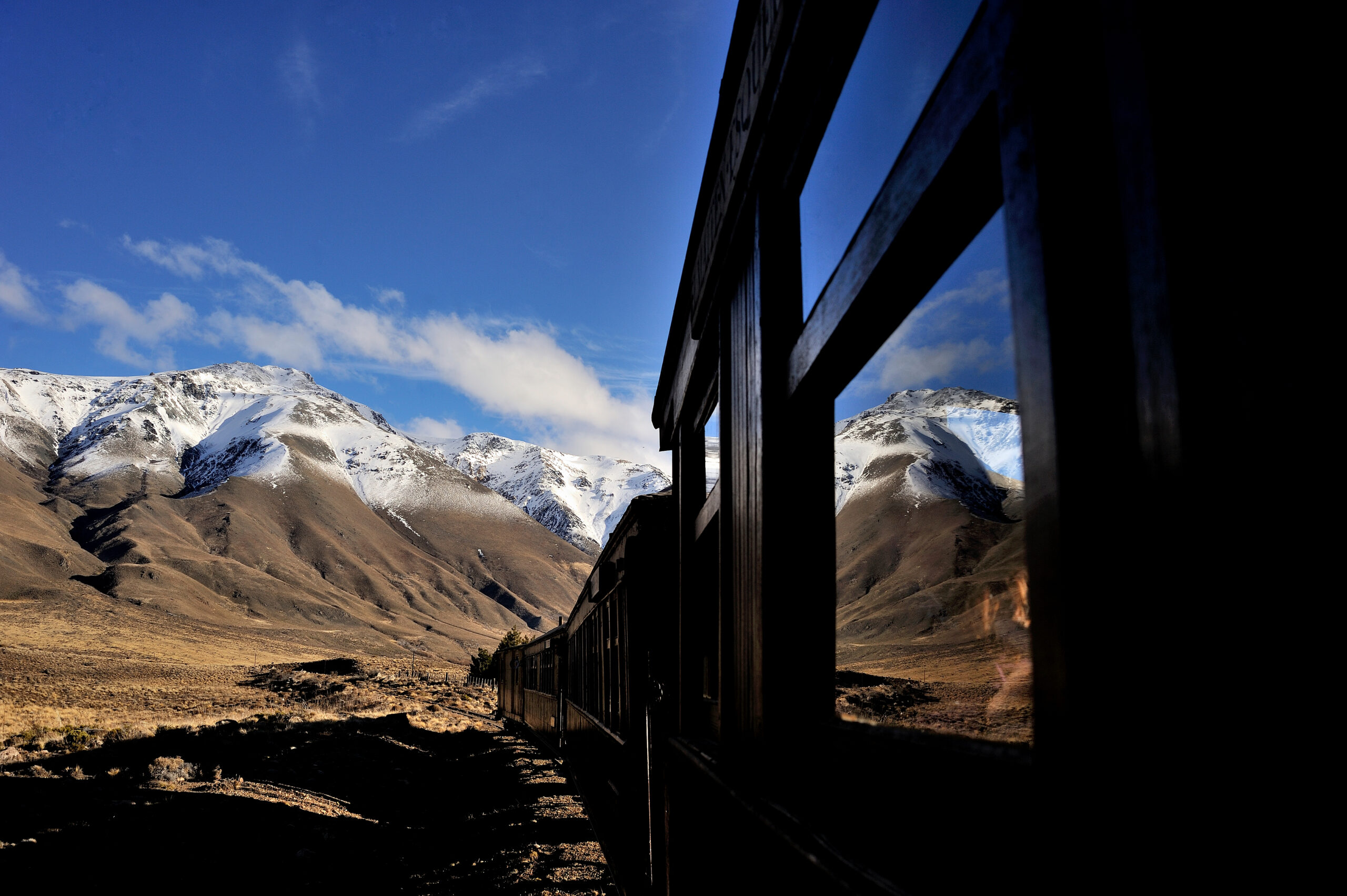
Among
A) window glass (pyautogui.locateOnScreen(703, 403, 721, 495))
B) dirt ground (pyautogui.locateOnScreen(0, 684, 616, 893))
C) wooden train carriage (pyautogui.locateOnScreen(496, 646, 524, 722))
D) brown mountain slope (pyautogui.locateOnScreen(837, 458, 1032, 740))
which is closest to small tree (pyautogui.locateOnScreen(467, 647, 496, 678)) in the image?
wooden train carriage (pyautogui.locateOnScreen(496, 646, 524, 722))

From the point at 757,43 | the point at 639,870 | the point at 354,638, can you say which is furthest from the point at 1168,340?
the point at 354,638

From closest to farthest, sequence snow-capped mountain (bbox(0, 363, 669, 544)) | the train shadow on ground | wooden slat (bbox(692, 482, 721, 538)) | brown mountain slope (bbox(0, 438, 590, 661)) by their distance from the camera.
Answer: wooden slat (bbox(692, 482, 721, 538)) < the train shadow on ground < brown mountain slope (bbox(0, 438, 590, 661)) < snow-capped mountain (bbox(0, 363, 669, 544))

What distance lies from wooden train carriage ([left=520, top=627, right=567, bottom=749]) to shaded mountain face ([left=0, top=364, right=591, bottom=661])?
59.3 metres

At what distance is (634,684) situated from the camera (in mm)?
4762

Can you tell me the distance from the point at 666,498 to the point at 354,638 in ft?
264

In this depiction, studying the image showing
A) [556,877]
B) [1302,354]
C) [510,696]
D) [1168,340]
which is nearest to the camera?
[1302,354]

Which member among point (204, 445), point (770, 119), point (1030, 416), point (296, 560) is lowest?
point (1030, 416)

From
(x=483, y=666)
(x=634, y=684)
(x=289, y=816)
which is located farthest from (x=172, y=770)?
(x=483, y=666)

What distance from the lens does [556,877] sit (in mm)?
6590

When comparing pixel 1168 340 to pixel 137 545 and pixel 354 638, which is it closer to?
pixel 354 638

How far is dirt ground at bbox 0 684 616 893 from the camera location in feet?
22.1

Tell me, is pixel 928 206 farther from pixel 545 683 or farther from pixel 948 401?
pixel 545 683

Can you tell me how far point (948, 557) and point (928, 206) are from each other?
0.53 meters

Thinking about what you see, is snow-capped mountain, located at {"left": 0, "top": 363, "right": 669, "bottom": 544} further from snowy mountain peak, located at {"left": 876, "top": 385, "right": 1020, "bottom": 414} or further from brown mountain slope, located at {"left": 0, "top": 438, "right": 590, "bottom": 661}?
snowy mountain peak, located at {"left": 876, "top": 385, "right": 1020, "bottom": 414}
